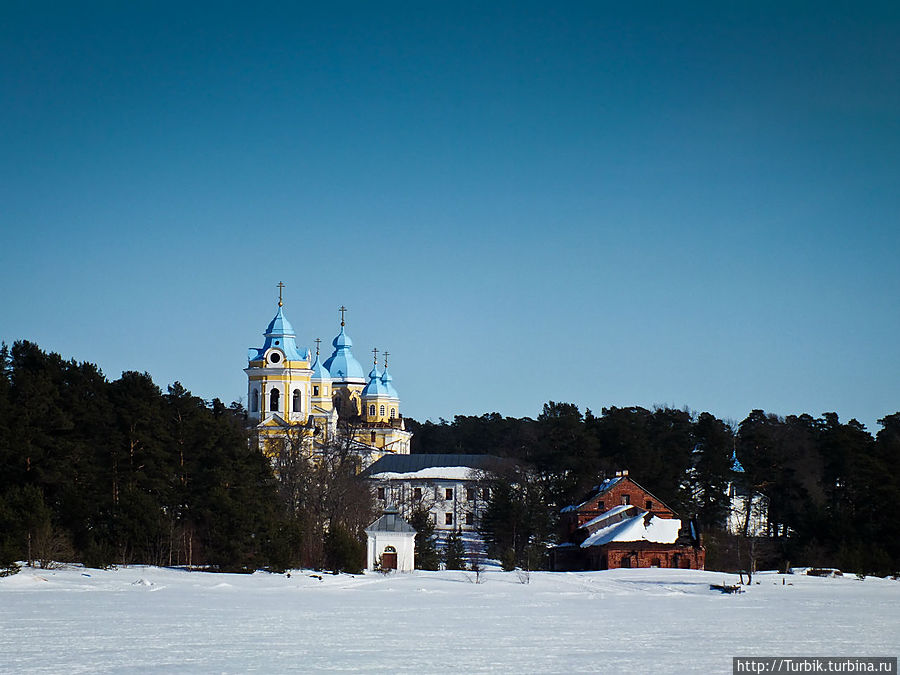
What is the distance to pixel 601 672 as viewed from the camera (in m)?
15.9

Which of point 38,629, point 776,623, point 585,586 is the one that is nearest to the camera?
point 38,629

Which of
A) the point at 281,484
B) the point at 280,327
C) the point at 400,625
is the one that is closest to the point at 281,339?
the point at 280,327

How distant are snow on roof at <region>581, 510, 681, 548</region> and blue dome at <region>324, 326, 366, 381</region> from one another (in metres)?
57.6

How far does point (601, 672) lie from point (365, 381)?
99.2 metres

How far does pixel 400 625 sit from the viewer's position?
22.8 m

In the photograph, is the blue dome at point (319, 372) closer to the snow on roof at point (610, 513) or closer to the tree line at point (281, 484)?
the tree line at point (281, 484)

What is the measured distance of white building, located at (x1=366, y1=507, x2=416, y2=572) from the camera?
158 ft

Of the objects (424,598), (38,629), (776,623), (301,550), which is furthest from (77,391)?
(776,623)

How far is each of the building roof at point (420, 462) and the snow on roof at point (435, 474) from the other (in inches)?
14.1

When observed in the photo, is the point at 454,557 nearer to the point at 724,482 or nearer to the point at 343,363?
the point at 724,482

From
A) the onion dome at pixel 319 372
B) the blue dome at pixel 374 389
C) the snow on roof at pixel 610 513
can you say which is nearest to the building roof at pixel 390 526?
the snow on roof at pixel 610 513

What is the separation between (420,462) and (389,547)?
54420 mm

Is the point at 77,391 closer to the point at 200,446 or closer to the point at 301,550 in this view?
the point at 200,446

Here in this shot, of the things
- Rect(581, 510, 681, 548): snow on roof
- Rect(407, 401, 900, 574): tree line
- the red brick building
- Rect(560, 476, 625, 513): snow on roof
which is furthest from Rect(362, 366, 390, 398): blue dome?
Rect(581, 510, 681, 548): snow on roof
